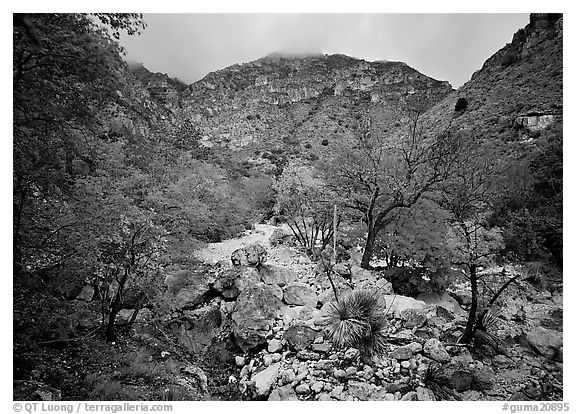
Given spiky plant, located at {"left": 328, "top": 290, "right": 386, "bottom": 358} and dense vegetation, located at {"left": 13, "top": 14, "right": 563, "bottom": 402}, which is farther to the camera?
spiky plant, located at {"left": 328, "top": 290, "right": 386, "bottom": 358}

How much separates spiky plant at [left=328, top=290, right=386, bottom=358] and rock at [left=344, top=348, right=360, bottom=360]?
2.8 inches

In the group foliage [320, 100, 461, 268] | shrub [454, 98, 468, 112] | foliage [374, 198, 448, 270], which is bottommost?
foliage [374, 198, 448, 270]

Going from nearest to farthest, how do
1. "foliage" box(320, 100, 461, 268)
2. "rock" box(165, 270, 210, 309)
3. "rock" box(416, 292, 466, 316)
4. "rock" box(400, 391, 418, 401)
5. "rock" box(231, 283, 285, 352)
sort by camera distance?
1. "rock" box(400, 391, 418, 401)
2. "rock" box(231, 283, 285, 352)
3. "rock" box(165, 270, 210, 309)
4. "foliage" box(320, 100, 461, 268)
5. "rock" box(416, 292, 466, 316)

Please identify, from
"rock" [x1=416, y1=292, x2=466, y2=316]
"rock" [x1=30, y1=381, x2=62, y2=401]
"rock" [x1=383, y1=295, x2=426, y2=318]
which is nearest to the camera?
"rock" [x1=30, y1=381, x2=62, y2=401]

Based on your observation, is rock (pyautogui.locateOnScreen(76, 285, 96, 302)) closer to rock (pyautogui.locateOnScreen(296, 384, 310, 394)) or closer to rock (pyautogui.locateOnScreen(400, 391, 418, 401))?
rock (pyautogui.locateOnScreen(296, 384, 310, 394))

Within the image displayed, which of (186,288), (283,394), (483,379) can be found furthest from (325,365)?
(186,288)

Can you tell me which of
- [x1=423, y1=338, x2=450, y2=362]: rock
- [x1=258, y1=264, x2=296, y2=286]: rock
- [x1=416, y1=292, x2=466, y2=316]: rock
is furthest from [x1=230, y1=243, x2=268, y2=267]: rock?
[x1=423, y1=338, x2=450, y2=362]: rock

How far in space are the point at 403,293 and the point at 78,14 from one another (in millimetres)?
8010

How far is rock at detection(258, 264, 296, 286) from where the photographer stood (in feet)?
24.0

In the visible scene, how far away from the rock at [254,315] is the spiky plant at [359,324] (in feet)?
4.02

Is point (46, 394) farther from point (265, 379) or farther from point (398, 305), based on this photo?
point (398, 305)

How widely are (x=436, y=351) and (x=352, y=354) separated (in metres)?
1.23

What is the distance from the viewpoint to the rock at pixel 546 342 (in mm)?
4711

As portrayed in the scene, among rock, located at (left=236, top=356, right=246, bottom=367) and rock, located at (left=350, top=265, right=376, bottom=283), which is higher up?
rock, located at (left=350, top=265, right=376, bottom=283)
